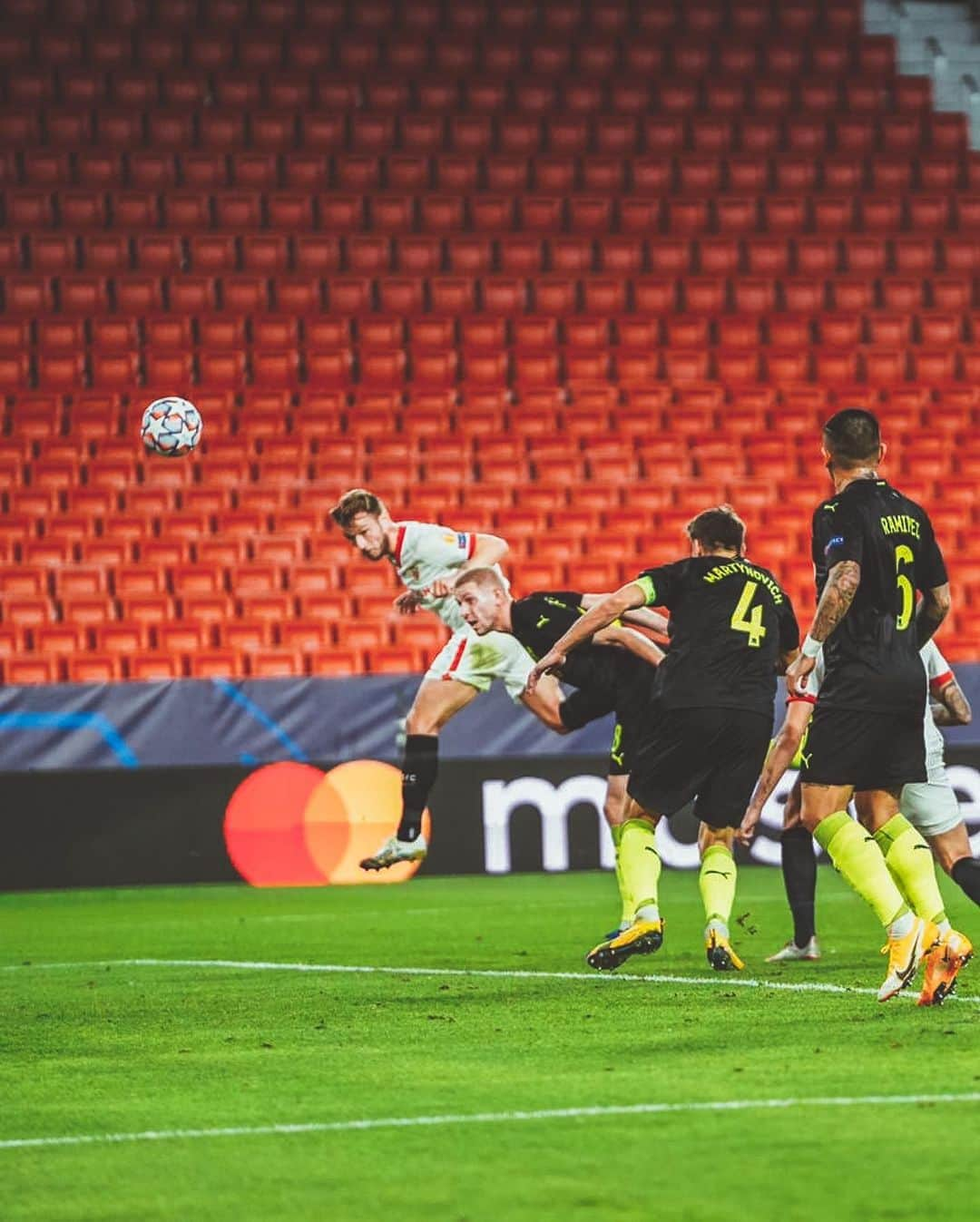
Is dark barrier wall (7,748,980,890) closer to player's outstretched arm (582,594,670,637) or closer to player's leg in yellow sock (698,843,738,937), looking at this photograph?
player's outstretched arm (582,594,670,637)

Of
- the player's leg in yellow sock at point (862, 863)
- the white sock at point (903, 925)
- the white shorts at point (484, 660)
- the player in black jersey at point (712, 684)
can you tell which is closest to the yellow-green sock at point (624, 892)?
the player in black jersey at point (712, 684)

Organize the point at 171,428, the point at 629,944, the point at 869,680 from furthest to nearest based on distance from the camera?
the point at 171,428 < the point at 629,944 < the point at 869,680

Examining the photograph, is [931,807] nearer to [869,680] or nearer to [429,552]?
[869,680]

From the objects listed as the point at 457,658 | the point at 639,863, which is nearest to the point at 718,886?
the point at 639,863

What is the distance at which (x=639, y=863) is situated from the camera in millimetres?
8094

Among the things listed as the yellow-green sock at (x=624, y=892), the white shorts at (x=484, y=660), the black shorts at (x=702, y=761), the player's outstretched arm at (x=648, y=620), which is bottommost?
the yellow-green sock at (x=624, y=892)

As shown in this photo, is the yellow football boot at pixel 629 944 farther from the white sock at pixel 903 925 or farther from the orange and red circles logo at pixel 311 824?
the orange and red circles logo at pixel 311 824

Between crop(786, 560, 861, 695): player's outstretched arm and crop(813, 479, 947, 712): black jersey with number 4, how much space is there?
1.9 inches

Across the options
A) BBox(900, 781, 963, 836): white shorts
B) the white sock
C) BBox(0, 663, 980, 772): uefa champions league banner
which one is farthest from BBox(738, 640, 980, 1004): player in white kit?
BBox(0, 663, 980, 772): uefa champions league banner

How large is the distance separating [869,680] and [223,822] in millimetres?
7981

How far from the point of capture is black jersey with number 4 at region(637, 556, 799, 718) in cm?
787

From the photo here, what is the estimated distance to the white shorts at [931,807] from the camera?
782cm

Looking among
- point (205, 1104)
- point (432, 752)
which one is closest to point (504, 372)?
point (432, 752)

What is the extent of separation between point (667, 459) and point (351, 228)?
14.1 feet
